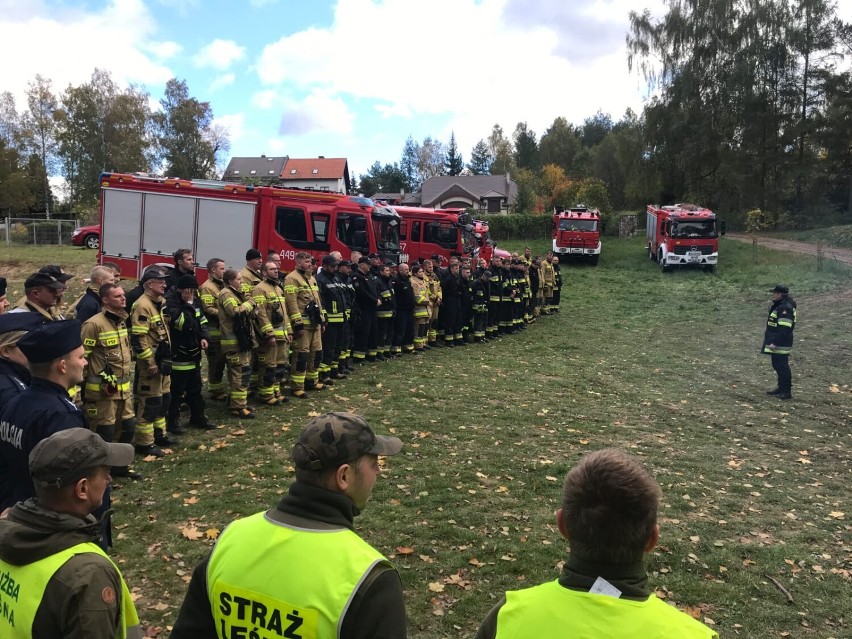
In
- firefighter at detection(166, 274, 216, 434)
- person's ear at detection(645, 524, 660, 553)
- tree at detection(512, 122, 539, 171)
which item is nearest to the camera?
person's ear at detection(645, 524, 660, 553)

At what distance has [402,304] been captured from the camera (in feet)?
42.5

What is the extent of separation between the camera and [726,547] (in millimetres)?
5203

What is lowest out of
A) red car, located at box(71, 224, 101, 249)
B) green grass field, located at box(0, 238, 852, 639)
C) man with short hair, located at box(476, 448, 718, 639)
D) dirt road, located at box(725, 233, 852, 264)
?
green grass field, located at box(0, 238, 852, 639)

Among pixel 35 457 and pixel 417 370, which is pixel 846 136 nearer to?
pixel 417 370

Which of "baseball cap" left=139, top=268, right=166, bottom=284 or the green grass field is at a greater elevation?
"baseball cap" left=139, top=268, right=166, bottom=284

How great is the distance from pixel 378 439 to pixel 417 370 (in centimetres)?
946

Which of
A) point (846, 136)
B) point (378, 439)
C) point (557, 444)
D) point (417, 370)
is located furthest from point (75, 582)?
point (846, 136)

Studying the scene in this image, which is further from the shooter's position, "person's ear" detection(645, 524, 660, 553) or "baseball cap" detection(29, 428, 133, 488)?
"baseball cap" detection(29, 428, 133, 488)

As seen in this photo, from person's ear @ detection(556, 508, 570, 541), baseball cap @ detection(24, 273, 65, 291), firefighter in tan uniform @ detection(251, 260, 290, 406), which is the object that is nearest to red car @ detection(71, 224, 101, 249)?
firefighter in tan uniform @ detection(251, 260, 290, 406)

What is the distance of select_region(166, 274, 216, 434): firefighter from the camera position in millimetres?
7340

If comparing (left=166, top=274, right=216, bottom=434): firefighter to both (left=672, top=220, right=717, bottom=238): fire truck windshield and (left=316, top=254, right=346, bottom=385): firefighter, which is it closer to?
(left=316, top=254, right=346, bottom=385): firefighter

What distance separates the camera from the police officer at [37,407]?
3072 millimetres

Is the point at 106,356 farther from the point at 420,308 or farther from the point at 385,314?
the point at 420,308

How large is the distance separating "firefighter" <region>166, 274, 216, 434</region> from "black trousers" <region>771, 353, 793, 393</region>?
9361 mm
